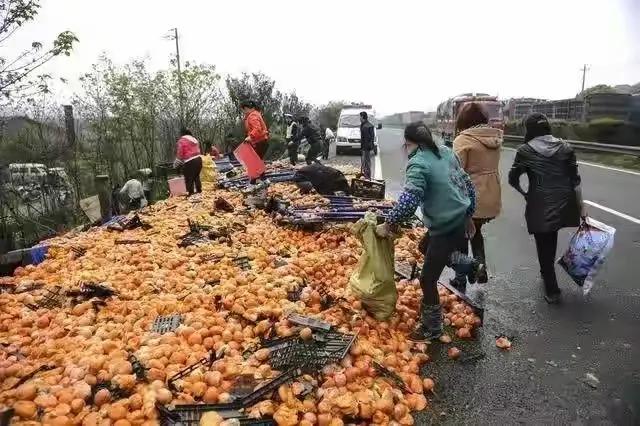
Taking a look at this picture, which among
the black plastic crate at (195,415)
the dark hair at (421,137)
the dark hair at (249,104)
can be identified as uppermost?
the dark hair at (249,104)

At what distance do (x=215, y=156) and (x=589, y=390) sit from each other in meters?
15.6

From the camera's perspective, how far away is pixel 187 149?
11609 mm

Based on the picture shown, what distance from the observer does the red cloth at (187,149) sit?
11625mm

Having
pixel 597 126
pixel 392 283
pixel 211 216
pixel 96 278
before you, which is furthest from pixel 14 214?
pixel 597 126

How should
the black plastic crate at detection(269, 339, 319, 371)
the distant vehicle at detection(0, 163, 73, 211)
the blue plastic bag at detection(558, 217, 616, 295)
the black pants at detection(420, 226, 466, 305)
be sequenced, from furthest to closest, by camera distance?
the distant vehicle at detection(0, 163, 73, 211) < the blue plastic bag at detection(558, 217, 616, 295) < the black pants at detection(420, 226, 466, 305) < the black plastic crate at detection(269, 339, 319, 371)

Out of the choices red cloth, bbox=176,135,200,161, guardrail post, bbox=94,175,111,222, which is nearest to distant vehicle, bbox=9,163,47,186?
guardrail post, bbox=94,175,111,222

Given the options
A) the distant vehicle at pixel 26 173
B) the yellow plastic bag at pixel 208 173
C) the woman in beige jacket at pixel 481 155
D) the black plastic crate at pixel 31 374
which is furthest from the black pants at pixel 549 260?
the distant vehicle at pixel 26 173

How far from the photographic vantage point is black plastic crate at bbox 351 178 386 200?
952 centimetres

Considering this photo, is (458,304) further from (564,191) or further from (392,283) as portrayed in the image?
(564,191)

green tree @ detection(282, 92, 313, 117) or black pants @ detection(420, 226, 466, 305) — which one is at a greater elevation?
green tree @ detection(282, 92, 313, 117)

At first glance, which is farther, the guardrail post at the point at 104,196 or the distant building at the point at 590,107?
the distant building at the point at 590,107

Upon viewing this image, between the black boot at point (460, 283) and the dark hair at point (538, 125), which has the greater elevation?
the dark hair at point (538, 125)

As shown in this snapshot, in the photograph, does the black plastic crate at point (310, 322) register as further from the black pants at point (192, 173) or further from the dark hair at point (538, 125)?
the black pants at point (192, 173)

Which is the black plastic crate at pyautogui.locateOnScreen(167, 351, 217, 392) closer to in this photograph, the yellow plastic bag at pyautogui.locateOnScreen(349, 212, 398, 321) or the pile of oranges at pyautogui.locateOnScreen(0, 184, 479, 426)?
the pile of oranges at pyautogui.locateOnScreen(0, 184, 479, 426)
